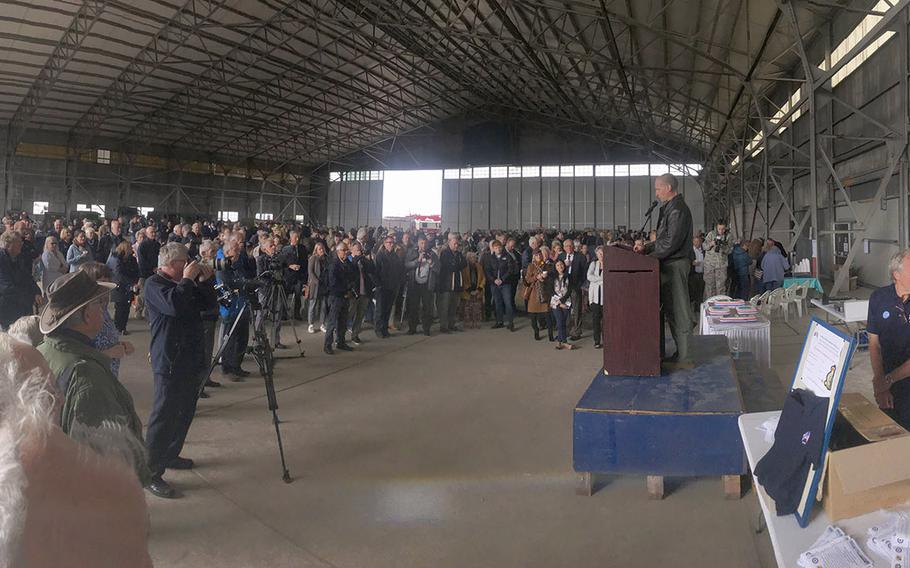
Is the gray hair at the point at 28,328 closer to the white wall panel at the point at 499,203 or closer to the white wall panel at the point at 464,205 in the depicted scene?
the white wall panel at the point at 499,203

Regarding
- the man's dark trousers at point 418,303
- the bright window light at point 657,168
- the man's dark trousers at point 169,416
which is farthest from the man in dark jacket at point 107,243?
the bright window light at point 657,168

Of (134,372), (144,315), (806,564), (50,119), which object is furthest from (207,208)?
(806,564)

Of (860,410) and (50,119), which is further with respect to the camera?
(50,119)

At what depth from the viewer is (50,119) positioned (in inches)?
919

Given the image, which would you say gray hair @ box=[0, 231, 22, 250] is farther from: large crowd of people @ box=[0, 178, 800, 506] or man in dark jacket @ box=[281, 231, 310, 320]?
man in dark jacket @ box=[281, 231, 310, 320]

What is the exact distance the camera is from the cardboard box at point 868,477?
1.72m

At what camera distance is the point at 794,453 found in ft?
6.21

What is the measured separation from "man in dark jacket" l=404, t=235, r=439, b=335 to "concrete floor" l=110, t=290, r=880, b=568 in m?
3.43

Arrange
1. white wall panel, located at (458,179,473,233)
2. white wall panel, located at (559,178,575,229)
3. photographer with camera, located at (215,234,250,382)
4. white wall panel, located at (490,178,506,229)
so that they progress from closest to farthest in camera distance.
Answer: photographer with camera, located at (215,234,250,382) < white wall panel, located at (559,178,575,229) < white wall panel, located at (490,178,506,229) < white wall panel, located at (458,179,473,233)

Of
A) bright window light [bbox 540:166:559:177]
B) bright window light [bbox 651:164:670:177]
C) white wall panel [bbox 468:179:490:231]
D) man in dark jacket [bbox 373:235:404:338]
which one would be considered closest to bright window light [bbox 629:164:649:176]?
bright window light [bbox 651:164:670:177]

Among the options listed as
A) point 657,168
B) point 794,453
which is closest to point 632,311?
point 794,453

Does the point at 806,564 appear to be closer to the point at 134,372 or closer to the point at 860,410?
the point at 860,410

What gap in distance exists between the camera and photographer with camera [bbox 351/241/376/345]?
8438 mm

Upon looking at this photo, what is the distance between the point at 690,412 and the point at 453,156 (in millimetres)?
29950
